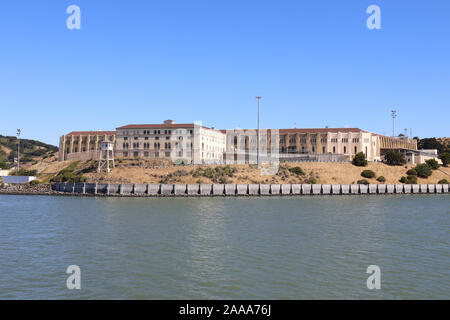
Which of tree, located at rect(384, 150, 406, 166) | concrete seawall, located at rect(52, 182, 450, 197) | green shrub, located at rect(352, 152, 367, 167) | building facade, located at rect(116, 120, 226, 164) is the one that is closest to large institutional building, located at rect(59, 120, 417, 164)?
building facade, located at rect(116, 120, 226, 164)

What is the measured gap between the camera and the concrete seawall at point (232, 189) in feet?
291

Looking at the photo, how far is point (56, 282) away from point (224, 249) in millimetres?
12259

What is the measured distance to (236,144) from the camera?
149500 mm

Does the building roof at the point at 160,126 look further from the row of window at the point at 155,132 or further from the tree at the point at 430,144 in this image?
the tree at the point at 430,144

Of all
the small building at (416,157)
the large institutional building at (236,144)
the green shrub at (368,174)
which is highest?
the large institutional building at (236,144)

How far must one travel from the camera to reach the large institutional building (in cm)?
12462

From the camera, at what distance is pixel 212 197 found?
86.1 metres

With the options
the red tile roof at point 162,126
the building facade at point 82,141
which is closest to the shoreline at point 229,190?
the red tile roof at point 162,126

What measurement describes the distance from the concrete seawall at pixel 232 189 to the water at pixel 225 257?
41.6m

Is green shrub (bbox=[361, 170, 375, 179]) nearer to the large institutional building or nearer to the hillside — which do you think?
the hillside

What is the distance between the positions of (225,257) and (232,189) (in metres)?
62.2
